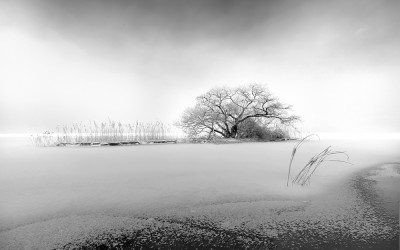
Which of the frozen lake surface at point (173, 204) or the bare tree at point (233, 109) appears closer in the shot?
the frozen lake surface at point (173, 204)

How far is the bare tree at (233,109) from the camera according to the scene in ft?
53.8

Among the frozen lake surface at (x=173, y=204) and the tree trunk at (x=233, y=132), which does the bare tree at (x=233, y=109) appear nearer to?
the tree trunk at (x=233, y=132)

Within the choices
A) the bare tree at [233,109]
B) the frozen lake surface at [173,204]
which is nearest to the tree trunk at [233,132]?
the bare tree at [233,109]

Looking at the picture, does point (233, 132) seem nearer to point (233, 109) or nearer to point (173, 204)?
point (233, 109)

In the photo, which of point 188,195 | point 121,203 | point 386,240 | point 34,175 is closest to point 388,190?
point 386,240

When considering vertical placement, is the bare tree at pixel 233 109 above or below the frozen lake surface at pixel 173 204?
above

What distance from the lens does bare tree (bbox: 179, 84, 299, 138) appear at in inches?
645

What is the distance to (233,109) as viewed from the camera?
17281mm

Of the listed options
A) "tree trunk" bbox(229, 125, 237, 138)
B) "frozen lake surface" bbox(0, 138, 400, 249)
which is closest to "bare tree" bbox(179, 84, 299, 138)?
"tree trunk" bbox(229, 125, 237, 138)

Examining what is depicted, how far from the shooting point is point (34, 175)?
4652 millimetres

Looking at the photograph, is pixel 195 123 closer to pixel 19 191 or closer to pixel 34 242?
pixel 19 191

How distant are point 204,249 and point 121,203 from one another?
152cm

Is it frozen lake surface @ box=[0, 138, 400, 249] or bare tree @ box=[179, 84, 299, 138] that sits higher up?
bare tree @ box=[179, 84, 299, 138]

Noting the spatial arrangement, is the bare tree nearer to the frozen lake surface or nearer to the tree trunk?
the tree trunk
